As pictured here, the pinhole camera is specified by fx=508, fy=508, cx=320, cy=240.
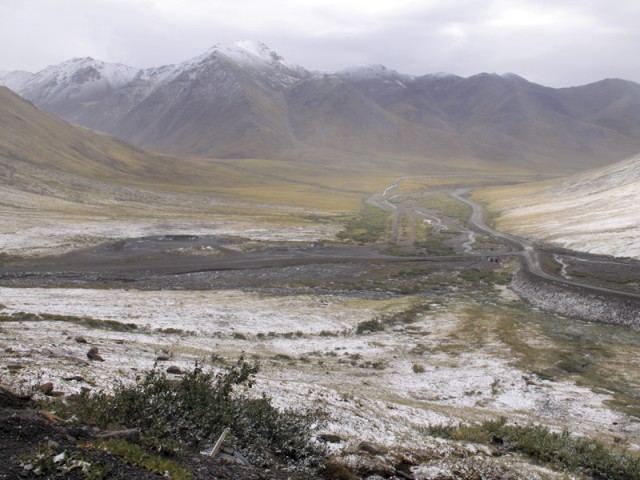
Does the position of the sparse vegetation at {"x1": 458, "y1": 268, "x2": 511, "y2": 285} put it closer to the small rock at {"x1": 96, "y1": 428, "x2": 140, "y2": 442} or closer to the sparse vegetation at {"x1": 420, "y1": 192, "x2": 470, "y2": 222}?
the sparse vegetation at {"x1": 420, "y1": 192, "x2": 470, "y2": 222}

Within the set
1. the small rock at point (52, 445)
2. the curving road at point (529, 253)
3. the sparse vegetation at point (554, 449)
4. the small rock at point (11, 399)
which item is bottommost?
the curving road at point (529, 253)

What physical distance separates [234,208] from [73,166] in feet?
182

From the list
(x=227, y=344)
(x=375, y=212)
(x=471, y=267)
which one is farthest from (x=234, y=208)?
(x=227, y=344)

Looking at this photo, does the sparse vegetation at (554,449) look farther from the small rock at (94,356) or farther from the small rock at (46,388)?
the small rock at (94,356)

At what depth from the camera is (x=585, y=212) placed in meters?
88.6

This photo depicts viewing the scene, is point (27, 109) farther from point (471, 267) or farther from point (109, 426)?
point (109, 426)

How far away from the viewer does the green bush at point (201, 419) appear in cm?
1047

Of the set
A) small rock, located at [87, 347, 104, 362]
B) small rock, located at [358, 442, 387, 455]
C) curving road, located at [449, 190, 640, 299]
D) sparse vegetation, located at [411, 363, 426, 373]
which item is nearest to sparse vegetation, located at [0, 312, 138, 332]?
small rock, located at [87, 347, 104, 362]

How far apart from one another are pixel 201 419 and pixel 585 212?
9202 centimetres

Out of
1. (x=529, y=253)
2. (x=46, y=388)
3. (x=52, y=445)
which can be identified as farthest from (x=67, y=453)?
(x=529, y=253)

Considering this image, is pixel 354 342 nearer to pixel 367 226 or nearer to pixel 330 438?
pixel 330 438

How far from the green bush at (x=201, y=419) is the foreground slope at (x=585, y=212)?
188 ft

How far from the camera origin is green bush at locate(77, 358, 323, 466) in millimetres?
10469

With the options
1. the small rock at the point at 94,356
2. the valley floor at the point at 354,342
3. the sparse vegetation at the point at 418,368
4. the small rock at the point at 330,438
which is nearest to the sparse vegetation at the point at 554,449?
the valley floor at the point at 354,342
